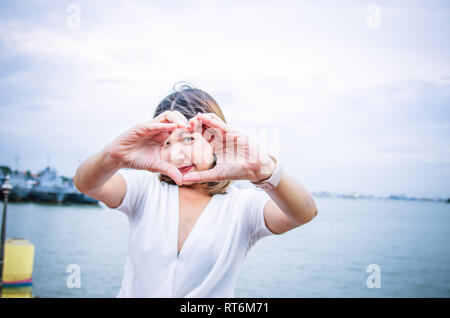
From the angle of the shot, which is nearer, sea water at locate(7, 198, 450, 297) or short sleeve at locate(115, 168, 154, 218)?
short sleeve at locate(115, 168, 154, 218)

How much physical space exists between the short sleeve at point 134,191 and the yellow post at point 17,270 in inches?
210

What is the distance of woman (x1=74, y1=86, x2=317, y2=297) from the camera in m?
1.25

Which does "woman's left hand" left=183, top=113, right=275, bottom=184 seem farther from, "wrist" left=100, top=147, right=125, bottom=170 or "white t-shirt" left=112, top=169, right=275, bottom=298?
"white t-shirt" left=112, top=169, right=275, bottom=298

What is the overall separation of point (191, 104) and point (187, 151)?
0.29 meters

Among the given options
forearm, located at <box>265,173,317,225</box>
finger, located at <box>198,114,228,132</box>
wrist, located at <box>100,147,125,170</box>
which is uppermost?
finger, located at <box>198,114,228,132</box>

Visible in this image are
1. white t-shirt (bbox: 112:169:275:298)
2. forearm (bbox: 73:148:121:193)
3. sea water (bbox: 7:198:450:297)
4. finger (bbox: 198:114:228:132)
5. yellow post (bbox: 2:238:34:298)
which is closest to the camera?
finger (bbox: 198:114:228:132)

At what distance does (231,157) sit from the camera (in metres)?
1.27

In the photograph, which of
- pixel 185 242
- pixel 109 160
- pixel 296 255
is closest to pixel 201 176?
pixel 109 160

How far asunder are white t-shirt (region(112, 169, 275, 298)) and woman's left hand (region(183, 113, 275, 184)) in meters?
0.40

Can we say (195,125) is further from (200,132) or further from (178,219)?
(178,219)

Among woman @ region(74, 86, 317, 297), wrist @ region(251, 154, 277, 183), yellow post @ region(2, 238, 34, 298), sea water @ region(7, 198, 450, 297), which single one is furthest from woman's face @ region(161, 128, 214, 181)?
sea water @ region(7, 198, 450, 297)

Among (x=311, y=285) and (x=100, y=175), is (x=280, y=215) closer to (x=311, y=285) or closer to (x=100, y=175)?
(x=100, y=175)

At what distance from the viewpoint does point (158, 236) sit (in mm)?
1606
